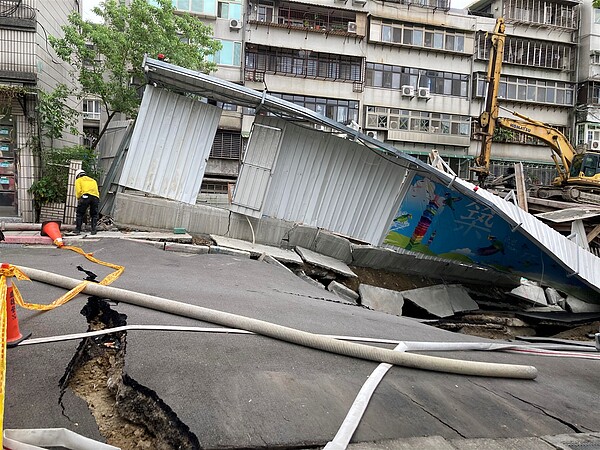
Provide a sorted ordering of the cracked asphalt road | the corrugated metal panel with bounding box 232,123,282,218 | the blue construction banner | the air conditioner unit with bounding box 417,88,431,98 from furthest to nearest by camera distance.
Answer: the air conditioner unit with bounding box 417,88,431,98, the blue construction banner, the corrugated metal panel with bounding box 232,123,282,218, the cracked asphalt road

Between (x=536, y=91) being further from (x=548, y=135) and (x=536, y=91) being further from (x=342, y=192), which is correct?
(x=342, y=192)

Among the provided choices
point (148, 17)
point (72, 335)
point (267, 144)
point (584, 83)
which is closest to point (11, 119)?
point (148, 17)

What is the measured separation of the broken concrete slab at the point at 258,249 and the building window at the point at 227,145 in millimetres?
16138

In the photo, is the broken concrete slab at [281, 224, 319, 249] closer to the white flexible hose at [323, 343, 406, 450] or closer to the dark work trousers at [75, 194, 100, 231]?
the dark work trousers at [75, 194, 100, 231]

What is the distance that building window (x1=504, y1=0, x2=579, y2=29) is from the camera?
30.3m

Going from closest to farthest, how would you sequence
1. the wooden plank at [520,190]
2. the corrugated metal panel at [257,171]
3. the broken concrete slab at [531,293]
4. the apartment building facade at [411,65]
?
the corrugated metal panel at [257,171] < the broken concrete slab at [531,293] < the wooden plank at [520,190] < the apartment building facade at [411,65]

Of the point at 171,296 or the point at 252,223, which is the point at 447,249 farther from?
the point at 171,296

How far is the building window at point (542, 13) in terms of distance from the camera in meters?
30.3

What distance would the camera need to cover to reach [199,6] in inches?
970

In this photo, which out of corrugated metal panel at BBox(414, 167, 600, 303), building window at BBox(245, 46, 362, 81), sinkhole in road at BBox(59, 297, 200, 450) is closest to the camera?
sinkhole in road at BBox(59, 297, 200, 450)

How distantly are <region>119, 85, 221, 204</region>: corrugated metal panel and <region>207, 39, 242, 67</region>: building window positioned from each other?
1689 cm

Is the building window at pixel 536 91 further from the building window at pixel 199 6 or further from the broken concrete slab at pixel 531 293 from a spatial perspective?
the broken concrete slab at pixel 531 293

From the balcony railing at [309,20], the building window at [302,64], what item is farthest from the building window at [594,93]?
the balcony railing at [309,20]

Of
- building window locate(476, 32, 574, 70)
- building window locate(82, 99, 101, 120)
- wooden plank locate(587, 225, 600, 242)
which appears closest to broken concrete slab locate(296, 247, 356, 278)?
wooden plank locate(587, 225, 600, 242)
